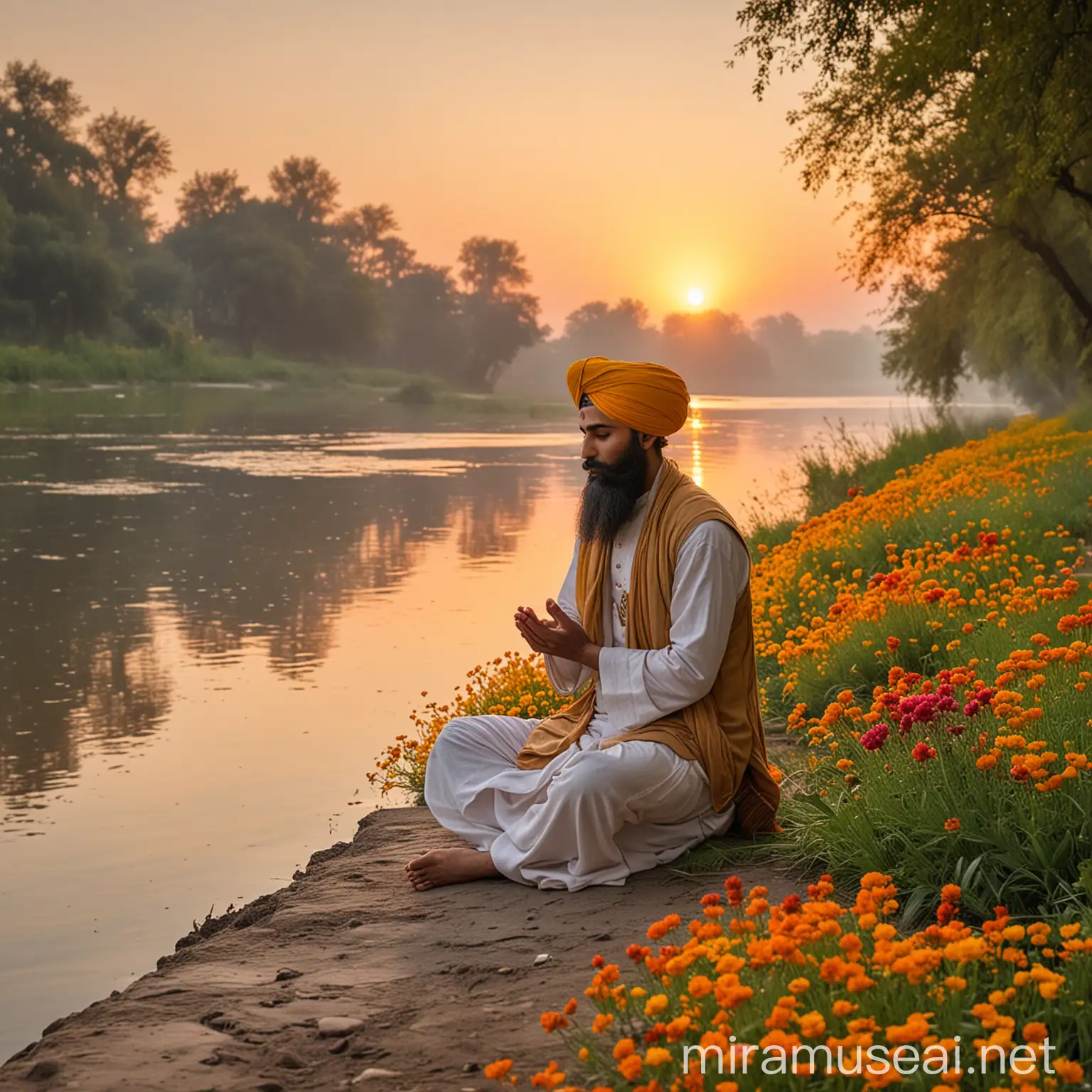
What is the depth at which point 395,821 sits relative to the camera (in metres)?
5.60

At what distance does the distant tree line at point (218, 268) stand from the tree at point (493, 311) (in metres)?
0.12

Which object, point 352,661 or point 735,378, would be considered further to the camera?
point 735,378

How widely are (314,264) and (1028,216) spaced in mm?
78016

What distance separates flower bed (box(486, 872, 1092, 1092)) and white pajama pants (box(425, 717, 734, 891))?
Answer: 1.21m

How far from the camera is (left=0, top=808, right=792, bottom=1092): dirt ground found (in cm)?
289

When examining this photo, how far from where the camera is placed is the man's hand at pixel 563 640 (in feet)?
13.6

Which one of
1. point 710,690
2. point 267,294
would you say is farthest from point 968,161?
point 267,294

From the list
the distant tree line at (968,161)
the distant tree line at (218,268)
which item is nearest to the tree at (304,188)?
the distant tree line at (218,268)

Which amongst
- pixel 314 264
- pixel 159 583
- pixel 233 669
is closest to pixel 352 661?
pixel 233 669

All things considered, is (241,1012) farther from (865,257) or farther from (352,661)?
(865,257)

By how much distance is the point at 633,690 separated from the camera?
4137 mm

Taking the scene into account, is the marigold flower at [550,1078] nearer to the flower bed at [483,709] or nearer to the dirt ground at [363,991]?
the dirt ground at [363,991]

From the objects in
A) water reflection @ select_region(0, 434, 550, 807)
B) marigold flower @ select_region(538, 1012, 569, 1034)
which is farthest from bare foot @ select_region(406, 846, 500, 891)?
water reflection @ select_region(0, 434, 550, 807)

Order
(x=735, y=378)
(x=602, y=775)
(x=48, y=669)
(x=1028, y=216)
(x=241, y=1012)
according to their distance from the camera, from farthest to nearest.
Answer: (x=735, y=378) → (x=1028, y=216) → (x=48, y=669) → (x=602, y=775) → (x=241, y=1012)
